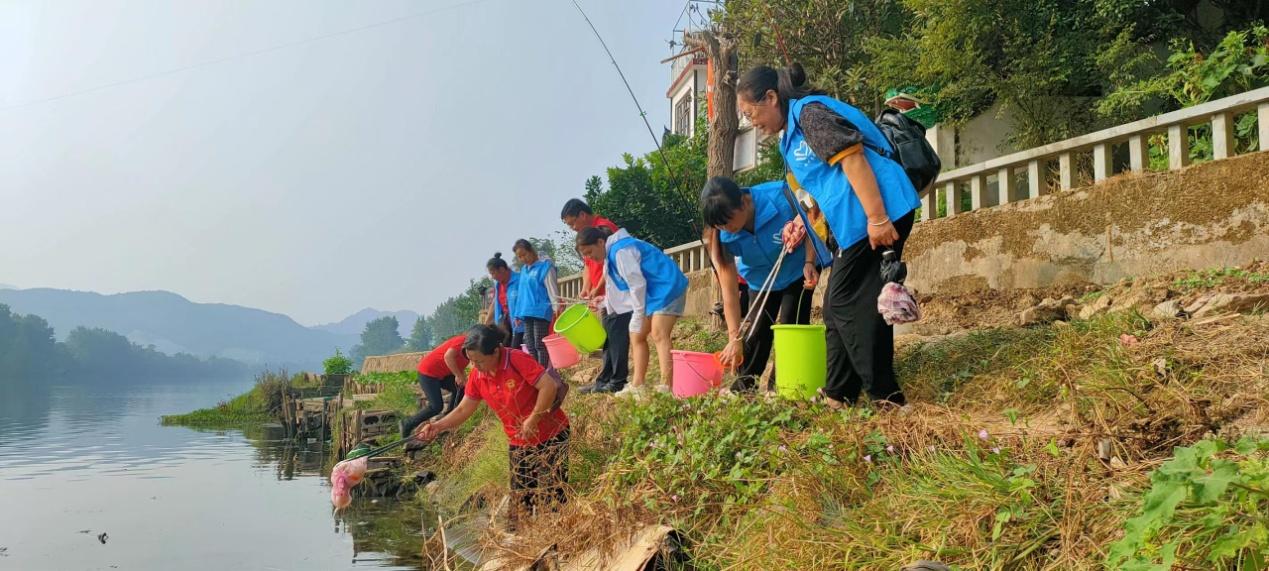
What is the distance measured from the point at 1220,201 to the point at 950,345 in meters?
2.21

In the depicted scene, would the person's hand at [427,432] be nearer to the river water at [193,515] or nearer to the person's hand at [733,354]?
the person's hand at [733,354]

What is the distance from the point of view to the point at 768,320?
5.21 meters

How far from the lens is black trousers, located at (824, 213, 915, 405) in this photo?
3939mm

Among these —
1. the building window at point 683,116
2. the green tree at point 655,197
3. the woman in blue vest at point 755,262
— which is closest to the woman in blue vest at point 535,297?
the woman in blue vest at point 755,262

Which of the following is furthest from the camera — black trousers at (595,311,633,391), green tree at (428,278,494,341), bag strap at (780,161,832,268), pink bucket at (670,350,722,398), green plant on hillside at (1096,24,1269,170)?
green tree at (428,278,494,341)

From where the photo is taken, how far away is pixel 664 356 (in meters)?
6.04

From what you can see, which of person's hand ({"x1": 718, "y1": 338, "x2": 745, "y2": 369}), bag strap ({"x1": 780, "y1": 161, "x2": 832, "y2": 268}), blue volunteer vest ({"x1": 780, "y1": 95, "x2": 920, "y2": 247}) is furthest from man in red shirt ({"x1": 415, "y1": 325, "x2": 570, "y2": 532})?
blue volunteer vest ({"x1": 780, "y1": 95, "x2": 920, "y2": 247})

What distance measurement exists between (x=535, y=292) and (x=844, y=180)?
5096mm

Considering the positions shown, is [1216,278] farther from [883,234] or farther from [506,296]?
[506,296]

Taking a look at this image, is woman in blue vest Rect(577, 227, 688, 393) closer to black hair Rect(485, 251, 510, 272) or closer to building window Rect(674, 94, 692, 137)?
black hair Rect(485, 251, 510, 272)

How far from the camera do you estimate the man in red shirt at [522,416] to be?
482 cm

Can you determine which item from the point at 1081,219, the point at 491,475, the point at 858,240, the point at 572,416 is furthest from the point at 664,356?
the point at 1081,219

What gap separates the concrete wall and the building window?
70.1ft

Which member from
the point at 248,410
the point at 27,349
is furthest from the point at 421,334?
the point at 248,410
